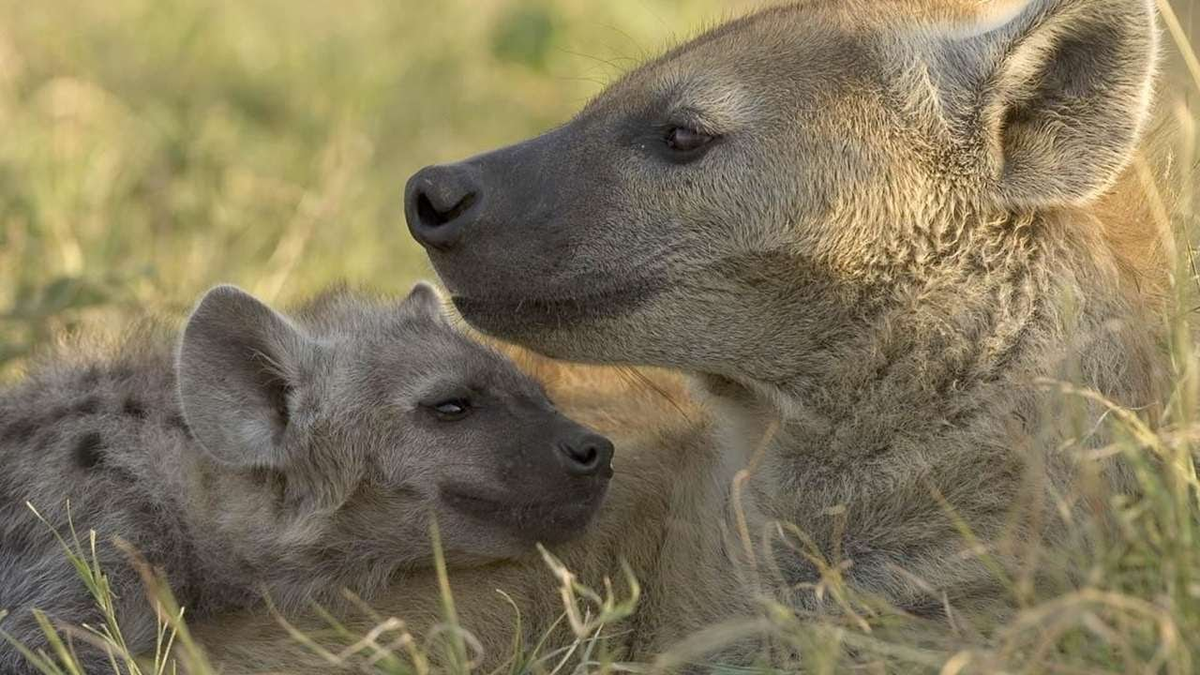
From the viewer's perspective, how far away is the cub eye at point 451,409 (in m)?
3.51

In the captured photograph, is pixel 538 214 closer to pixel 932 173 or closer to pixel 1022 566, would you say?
pixel 932 173

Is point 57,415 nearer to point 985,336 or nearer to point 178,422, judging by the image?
point 178,422

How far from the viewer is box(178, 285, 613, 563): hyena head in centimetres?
337

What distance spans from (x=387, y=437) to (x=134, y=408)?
0.62m

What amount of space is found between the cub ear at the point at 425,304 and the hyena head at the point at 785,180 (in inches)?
24.2

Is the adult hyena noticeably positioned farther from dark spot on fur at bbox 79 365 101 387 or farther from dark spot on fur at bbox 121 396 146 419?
A: dark spot on fur at bbox 79 365 101 387

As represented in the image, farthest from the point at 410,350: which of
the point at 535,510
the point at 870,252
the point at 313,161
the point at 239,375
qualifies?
the point at 313,161

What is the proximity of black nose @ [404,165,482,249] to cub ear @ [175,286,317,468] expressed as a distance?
0.54m

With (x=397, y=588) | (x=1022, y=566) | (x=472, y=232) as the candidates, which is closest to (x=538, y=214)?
(x=472, y=232)

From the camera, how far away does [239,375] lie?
11.6 feet

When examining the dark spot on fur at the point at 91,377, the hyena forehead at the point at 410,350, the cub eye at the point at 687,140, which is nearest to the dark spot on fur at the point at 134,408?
the dark spot on fur at the point at 91,377

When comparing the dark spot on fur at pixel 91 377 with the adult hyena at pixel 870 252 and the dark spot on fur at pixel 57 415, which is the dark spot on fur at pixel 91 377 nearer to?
the dark spot on fur at pixel 57 415

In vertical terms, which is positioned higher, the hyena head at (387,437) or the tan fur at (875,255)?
the tan fur at (875,255)

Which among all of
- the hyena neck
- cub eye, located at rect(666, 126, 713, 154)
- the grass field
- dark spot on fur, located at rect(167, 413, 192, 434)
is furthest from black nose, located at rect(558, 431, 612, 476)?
dark spot on fur, located at rect(167, 413, 192, 434)
